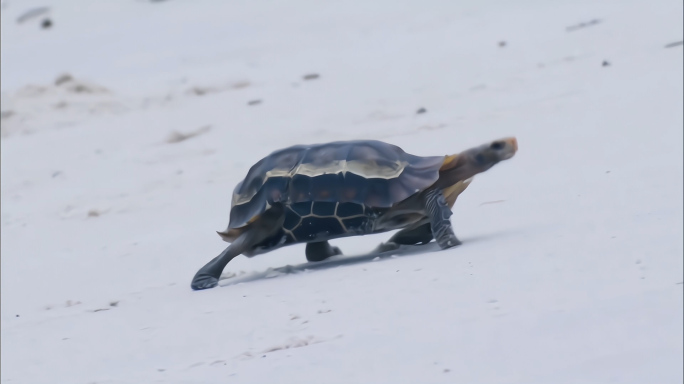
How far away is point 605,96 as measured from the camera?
9.52 m

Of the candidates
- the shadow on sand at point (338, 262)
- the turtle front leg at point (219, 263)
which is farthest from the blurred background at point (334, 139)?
the turtle front leg at point (219, 263)

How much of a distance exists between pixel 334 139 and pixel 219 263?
3.99 m

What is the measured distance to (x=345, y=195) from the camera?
617 cm

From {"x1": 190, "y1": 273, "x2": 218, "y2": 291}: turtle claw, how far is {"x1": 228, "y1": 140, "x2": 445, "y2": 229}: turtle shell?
313mm

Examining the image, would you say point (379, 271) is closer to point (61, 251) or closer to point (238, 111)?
point (61, 251)

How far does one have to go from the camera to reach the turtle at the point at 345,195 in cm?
618

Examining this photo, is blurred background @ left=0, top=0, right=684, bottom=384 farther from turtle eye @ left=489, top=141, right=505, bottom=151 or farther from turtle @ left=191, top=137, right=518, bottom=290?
turtle eye @ left=489, top=141, right=505, bottom=151

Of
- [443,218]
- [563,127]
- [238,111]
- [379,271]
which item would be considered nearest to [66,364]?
[379,271]

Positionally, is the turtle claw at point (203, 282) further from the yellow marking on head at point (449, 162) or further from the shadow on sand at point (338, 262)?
the yellow marking on head at point (449, 162)

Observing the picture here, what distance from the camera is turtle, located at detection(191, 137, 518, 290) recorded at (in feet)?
20.3

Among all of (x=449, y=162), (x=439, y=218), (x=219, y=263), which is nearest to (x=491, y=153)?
(x=449, y=162)

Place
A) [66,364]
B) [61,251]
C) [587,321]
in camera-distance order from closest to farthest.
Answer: [587,321] < [66,364] < [61,251]

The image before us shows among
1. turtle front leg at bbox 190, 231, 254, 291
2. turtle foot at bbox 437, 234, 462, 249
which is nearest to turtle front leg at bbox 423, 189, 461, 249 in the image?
turtle foot at bbox 437, 234, 462, 249

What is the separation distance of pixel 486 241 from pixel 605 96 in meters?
3.76
